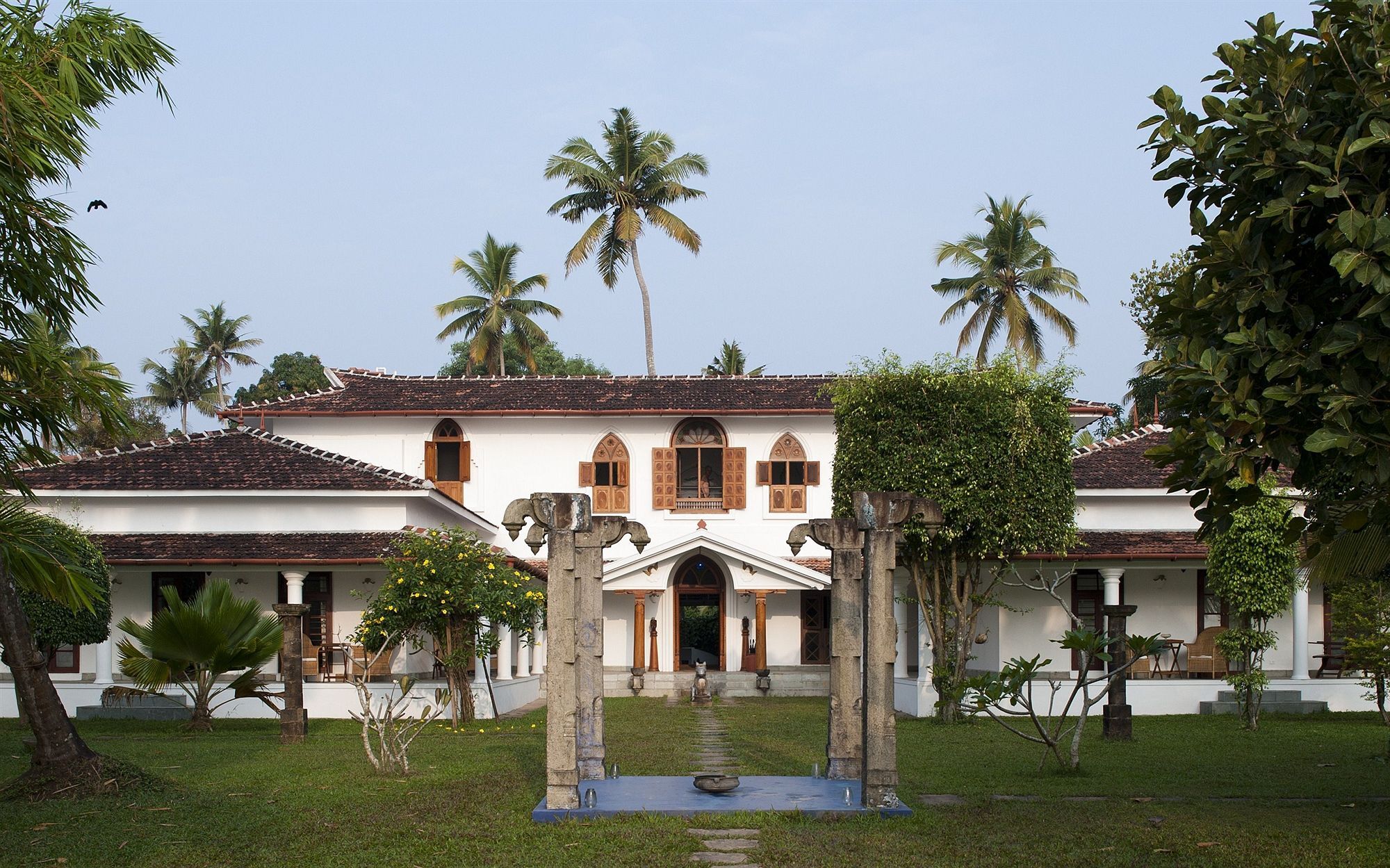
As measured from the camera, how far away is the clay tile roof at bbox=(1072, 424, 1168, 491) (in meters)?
25.3

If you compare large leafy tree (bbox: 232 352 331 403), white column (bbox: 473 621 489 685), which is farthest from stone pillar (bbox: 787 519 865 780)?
large leafy tree (bbox: 232 352 331 403)

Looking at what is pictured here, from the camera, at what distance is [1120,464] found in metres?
26.2

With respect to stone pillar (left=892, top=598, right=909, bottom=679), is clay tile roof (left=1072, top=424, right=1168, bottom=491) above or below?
above

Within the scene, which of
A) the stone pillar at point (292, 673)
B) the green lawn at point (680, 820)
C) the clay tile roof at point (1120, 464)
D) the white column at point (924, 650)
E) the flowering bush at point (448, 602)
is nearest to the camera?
the green lawn at point (680, 820)

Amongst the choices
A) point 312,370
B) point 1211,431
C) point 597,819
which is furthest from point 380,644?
point 312,370

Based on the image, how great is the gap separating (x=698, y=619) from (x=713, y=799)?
27.9 metres

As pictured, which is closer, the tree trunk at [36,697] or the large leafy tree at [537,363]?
the tree trunk at [36,697]

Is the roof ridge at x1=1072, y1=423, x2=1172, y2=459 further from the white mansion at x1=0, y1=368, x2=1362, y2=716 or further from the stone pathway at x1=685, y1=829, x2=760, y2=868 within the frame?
the stone pathway at x1=685, y1=829, x2=760, y2=868

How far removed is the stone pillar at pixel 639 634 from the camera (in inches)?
1152

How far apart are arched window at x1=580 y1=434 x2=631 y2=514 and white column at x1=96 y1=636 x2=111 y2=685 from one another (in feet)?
38.9

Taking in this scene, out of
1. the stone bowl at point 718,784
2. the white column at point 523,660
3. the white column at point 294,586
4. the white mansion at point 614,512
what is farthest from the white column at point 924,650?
the stone bowl at point 718,784

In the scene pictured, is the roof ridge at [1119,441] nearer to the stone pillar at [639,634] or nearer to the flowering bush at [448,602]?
the stone pillar at [639,634]

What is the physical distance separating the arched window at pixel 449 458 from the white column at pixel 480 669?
6.76 metres

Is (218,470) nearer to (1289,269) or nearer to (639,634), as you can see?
(639,634)
